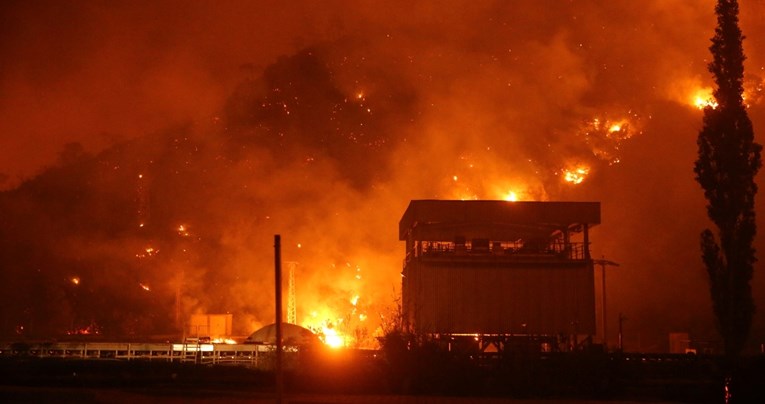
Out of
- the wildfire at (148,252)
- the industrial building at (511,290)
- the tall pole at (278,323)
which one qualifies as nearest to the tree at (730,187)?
the industrial building at (511,290)

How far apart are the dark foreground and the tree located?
8754 millimetres

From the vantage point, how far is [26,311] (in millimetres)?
88250

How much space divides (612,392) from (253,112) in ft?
353

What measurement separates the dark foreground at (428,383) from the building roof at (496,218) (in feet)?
49.4

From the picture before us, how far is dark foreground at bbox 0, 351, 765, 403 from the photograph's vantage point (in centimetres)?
2436

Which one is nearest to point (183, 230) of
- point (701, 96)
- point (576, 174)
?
point (576, 174)

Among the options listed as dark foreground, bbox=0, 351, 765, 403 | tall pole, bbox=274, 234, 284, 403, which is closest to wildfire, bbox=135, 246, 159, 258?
dark foreground, bbox=0, 351, 765, 403

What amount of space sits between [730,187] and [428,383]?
69.3 feet

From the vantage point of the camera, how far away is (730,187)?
1528 inches

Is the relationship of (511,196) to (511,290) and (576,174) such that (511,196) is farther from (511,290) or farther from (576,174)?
(511,290)

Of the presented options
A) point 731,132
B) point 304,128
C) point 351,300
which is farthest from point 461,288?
point 304,128

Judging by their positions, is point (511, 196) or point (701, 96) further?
point (511, 196)

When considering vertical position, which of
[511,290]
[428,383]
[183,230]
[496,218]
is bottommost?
[428,383]

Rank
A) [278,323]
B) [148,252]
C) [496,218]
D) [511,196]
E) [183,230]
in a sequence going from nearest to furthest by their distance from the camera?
1. [278,323]
2. [496,218]
3. [511,196]
4. [148,252]
5. [183,230]
